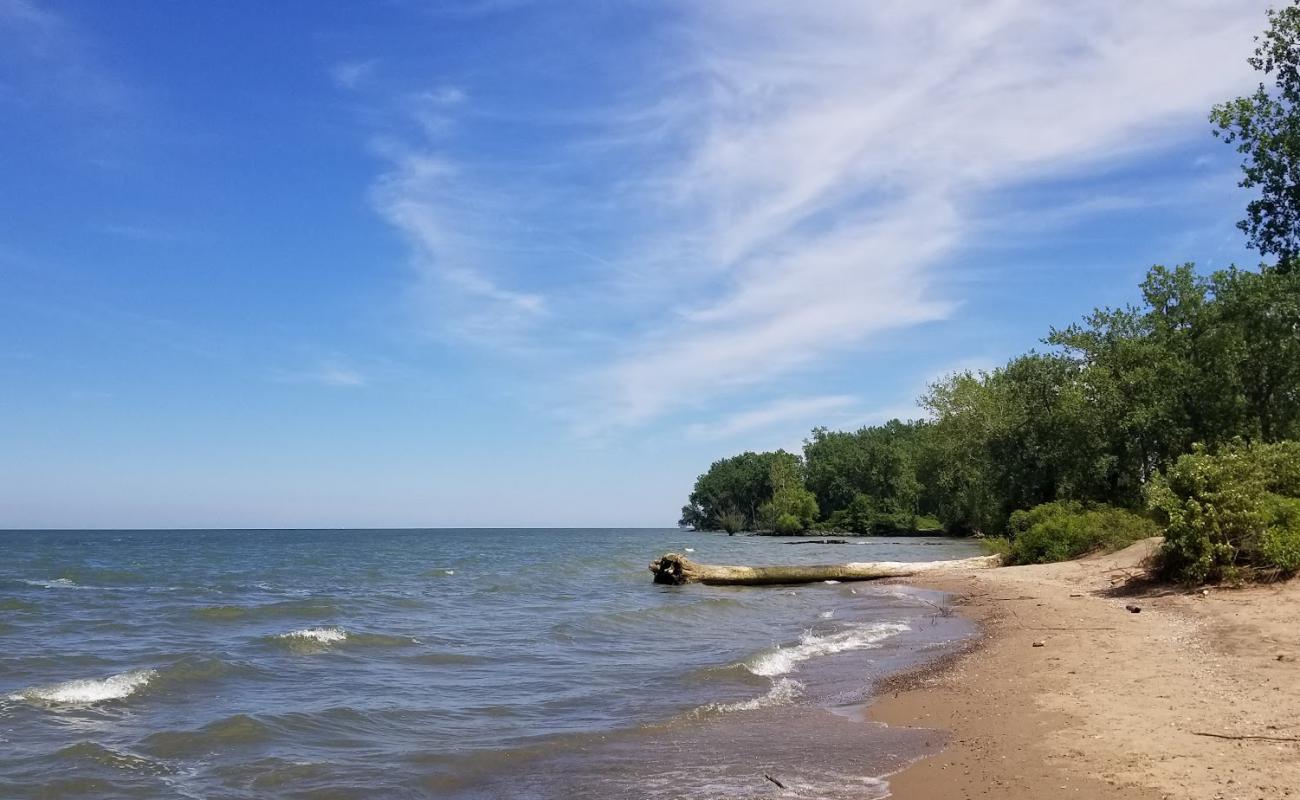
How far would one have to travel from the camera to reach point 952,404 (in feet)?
222

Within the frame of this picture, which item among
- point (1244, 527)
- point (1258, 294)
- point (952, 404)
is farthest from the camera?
point (952, 404)

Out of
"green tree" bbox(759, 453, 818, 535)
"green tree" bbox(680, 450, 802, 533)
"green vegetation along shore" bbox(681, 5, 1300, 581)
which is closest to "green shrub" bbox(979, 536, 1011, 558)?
"green vegetation along shore" bbox(681, 5, 1300, 581)

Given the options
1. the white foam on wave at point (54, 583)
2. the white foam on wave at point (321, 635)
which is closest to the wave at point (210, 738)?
the white foam on wave at point (321, 635)

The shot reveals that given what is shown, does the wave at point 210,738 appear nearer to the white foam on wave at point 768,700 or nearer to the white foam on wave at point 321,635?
the white foam on wave at point 768,700

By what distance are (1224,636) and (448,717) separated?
434 inches

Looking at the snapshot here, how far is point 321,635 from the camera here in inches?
782

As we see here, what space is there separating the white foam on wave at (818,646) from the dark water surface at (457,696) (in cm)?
8

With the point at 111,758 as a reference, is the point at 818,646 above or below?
below

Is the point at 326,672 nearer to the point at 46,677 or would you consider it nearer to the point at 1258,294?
the point at 46,677

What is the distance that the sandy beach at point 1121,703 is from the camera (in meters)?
7.17

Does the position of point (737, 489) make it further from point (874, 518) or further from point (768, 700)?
point (768, 700)

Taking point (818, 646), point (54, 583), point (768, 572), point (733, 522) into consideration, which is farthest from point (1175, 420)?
point (733, 522)

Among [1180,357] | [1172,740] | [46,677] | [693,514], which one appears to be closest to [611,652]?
[46,677]

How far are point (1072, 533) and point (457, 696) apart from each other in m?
24.3
